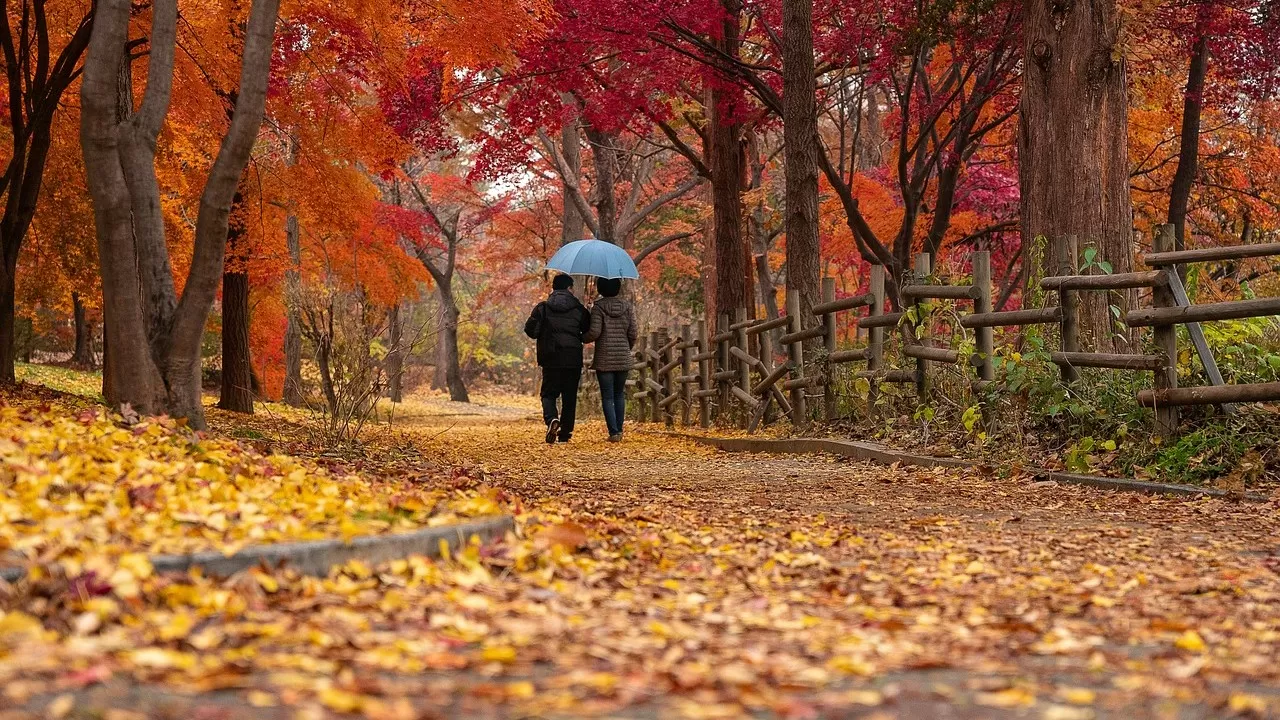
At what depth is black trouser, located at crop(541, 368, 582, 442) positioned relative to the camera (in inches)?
497

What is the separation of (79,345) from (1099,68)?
83.9ft

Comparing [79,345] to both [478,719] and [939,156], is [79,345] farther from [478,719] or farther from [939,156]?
[478,719]

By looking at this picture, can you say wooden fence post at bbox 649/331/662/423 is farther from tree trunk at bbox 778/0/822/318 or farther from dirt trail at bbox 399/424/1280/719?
dirt trail at bbox 399/424/1280/719

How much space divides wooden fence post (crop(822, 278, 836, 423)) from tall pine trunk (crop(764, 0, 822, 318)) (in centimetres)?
47

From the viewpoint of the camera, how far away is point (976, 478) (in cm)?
776

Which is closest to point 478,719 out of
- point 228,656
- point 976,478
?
point 228,656

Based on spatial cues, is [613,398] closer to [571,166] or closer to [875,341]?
[875,341]

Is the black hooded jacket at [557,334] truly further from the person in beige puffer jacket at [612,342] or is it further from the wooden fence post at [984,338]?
the wooden fence post at [984,338]

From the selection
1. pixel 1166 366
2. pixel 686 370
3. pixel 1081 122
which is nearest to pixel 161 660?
pixel 1166 366

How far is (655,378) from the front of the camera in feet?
63.0

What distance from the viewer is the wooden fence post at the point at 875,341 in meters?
10.5

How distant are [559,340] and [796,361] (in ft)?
7.68

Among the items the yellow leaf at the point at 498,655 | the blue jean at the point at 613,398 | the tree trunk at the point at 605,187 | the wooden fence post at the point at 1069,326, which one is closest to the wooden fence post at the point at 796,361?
the blue jean at the point at 613,398

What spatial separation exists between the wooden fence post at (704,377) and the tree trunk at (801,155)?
11.6ft
